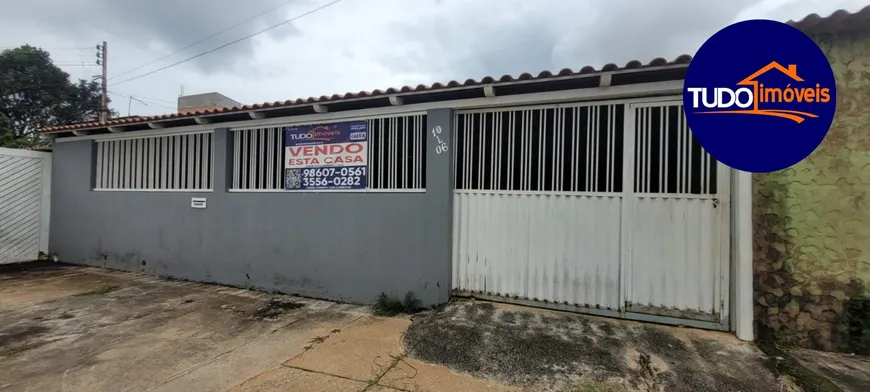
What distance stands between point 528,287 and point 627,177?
1.77m

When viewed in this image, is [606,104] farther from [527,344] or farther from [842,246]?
[527,344]

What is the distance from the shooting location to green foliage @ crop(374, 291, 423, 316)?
4633 millimetres

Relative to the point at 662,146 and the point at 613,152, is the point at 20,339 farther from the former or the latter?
the point at 662,146

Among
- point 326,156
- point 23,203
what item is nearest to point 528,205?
point 326,156

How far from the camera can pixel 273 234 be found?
561cm

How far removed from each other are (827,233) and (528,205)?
286 cm

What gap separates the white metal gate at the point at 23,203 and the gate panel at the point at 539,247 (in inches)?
380

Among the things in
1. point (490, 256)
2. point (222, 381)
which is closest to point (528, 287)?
point (490, 256)

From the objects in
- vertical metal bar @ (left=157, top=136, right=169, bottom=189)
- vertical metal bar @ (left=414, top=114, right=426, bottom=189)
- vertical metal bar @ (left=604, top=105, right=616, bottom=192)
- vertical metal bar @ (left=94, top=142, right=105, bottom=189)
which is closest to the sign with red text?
vertical metal bar @ (left=414, top=114, right=426, bottom=189)

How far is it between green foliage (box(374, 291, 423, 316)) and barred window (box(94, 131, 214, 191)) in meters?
3.97

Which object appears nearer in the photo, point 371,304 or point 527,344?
point 527,344

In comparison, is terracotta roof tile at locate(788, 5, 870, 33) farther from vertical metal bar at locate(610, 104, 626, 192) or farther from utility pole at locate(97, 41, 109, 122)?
utility pole at locate(97, 41, 109, 122)

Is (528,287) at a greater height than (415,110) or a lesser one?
lesser

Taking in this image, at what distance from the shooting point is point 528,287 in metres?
4.46
